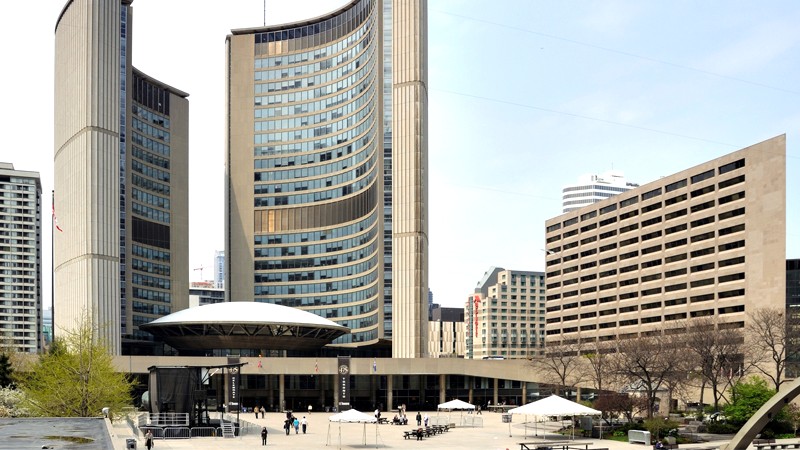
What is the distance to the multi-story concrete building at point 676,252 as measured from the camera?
12131cm

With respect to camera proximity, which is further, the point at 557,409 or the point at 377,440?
the point at 377,440

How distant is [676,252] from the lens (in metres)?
142

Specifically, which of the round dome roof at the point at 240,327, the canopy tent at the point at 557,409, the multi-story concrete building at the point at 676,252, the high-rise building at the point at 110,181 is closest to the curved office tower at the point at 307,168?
the high-rise building at the point at 110,181

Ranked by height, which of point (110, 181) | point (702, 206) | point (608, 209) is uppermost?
point (110, 181)

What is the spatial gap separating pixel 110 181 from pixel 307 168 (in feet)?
138

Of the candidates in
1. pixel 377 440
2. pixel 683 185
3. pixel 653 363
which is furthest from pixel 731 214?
pixel 377 440

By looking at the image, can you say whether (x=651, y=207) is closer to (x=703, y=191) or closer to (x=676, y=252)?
(x=676, y=252)

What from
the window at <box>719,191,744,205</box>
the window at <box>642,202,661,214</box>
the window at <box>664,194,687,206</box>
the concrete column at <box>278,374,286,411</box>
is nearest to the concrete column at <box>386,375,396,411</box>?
the concrete column at <box>278,374,286,411</box>

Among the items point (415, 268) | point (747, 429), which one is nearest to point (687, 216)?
point (415, 268)

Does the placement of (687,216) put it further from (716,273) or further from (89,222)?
(89,222)

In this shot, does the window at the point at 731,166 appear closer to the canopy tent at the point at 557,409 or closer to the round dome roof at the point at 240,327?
the round dome roof at the point at 240,327

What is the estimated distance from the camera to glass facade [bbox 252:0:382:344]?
15125 centimetres

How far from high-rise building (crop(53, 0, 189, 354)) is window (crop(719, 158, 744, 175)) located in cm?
8864

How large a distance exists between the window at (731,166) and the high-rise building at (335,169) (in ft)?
144
